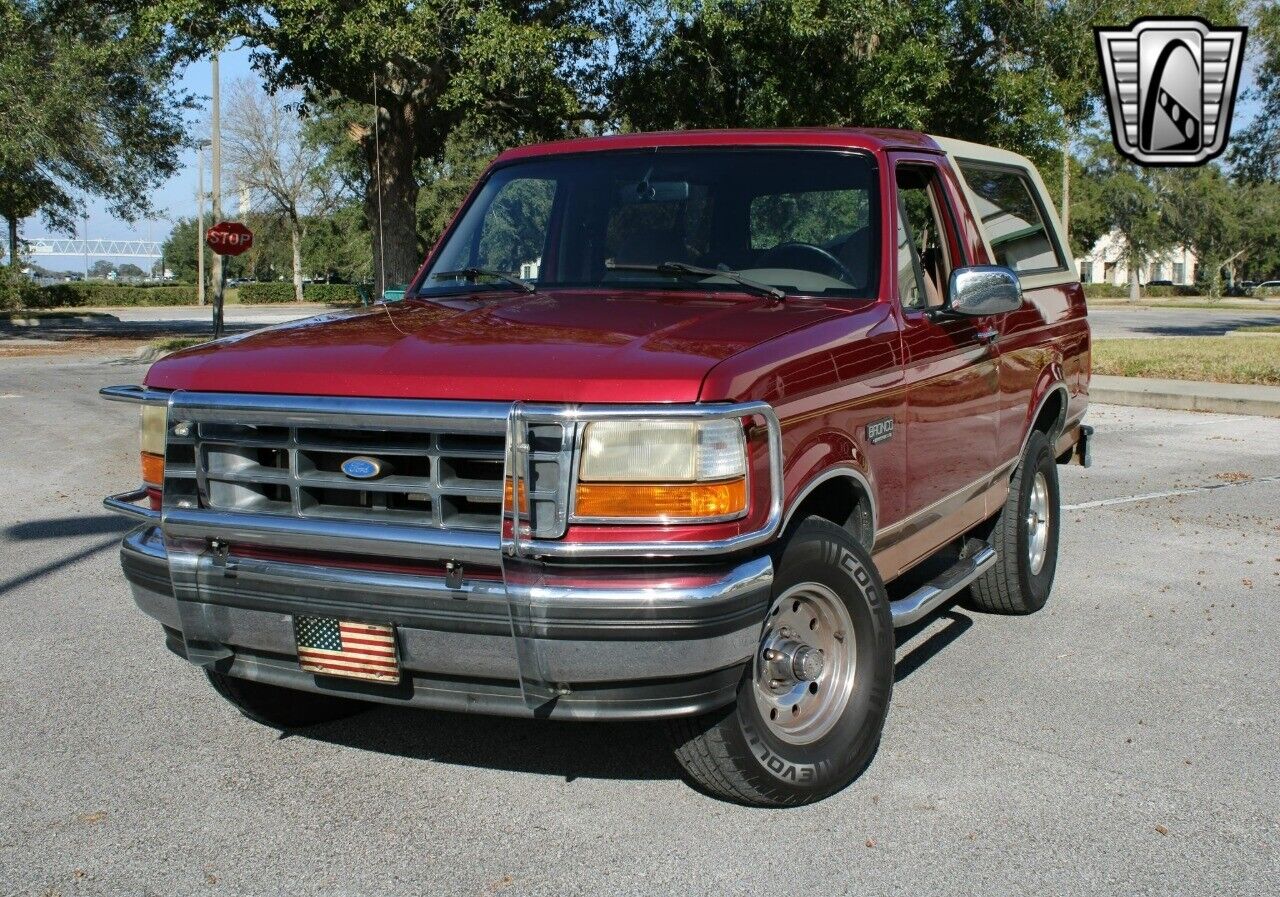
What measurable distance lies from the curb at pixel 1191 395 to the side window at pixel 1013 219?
9156 mm

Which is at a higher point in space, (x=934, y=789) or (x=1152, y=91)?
(x=1152, y=91)

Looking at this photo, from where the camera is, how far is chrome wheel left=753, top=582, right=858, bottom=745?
12.8 ft

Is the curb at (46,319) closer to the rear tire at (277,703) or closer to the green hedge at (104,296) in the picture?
the green hedge at (104,296)

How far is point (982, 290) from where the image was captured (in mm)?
4738

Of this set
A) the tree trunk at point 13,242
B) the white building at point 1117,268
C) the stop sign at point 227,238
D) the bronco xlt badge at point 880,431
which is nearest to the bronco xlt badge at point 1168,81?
the stop sign at point 227,238

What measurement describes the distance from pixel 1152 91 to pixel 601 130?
8.99 meters

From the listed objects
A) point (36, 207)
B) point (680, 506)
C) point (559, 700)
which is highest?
point (36, 207)

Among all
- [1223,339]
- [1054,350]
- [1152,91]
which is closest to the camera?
[1054,350]

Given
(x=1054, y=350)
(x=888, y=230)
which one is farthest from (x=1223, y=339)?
(x=888, y=230)

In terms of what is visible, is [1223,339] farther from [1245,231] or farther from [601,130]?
[1245,231]

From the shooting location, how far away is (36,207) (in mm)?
33344

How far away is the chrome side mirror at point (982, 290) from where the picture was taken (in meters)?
4.75

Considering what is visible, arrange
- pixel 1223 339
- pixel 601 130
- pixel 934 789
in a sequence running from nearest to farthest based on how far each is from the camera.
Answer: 1. pixel 934 789
2. pixel 601 130
3. pixel 1223 339

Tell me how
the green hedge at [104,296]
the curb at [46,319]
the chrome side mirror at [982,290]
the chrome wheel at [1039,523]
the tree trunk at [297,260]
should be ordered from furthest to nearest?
the tree trunk at [297,260], the green hedge at [104,296], the curb at [46,319], the chrome wheel at [1039,523], the chrome side mirror at [982,290]
